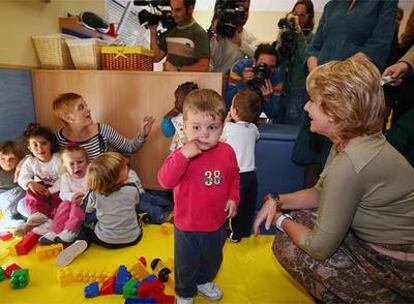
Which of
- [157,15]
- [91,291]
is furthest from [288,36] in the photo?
[91,291]

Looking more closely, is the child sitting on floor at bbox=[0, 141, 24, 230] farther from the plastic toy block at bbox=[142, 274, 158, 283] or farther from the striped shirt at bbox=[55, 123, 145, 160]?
the plastic toy block at bbox=[142, 274, 158, 283]

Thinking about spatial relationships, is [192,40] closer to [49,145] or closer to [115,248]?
[49,145]

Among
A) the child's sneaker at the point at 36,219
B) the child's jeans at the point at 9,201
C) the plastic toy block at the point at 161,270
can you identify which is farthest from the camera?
the child's jeans at the point at 9,201

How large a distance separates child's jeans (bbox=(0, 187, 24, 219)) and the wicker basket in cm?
92

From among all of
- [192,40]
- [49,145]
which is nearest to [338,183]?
[192,40]

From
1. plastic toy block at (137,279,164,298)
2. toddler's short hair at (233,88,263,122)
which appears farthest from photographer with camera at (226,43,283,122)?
plastic toy block at (137,279,164,298)

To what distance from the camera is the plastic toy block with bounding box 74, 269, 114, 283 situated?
4.29ft

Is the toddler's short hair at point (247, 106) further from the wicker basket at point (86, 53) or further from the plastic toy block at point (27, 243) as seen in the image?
the plastic toy block at point (27, 243)

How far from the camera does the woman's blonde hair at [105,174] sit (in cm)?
145

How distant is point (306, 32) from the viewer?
2152mm

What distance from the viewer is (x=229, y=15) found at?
211 cm

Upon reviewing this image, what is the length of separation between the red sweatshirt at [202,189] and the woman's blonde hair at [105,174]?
52 cm

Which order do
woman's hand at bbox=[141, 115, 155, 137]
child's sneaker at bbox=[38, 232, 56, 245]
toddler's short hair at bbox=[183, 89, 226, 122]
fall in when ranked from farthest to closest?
woman's hand at bbox=[141, 115, 155, 137], child's sneaker at bbox=[38, 232, 56, 245], toddler's short hair at bbox=[183, 89, 226, 122]

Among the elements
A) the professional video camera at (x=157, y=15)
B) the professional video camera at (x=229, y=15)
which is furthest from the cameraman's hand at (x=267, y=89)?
the professional video camera at (x=157, y=15)
